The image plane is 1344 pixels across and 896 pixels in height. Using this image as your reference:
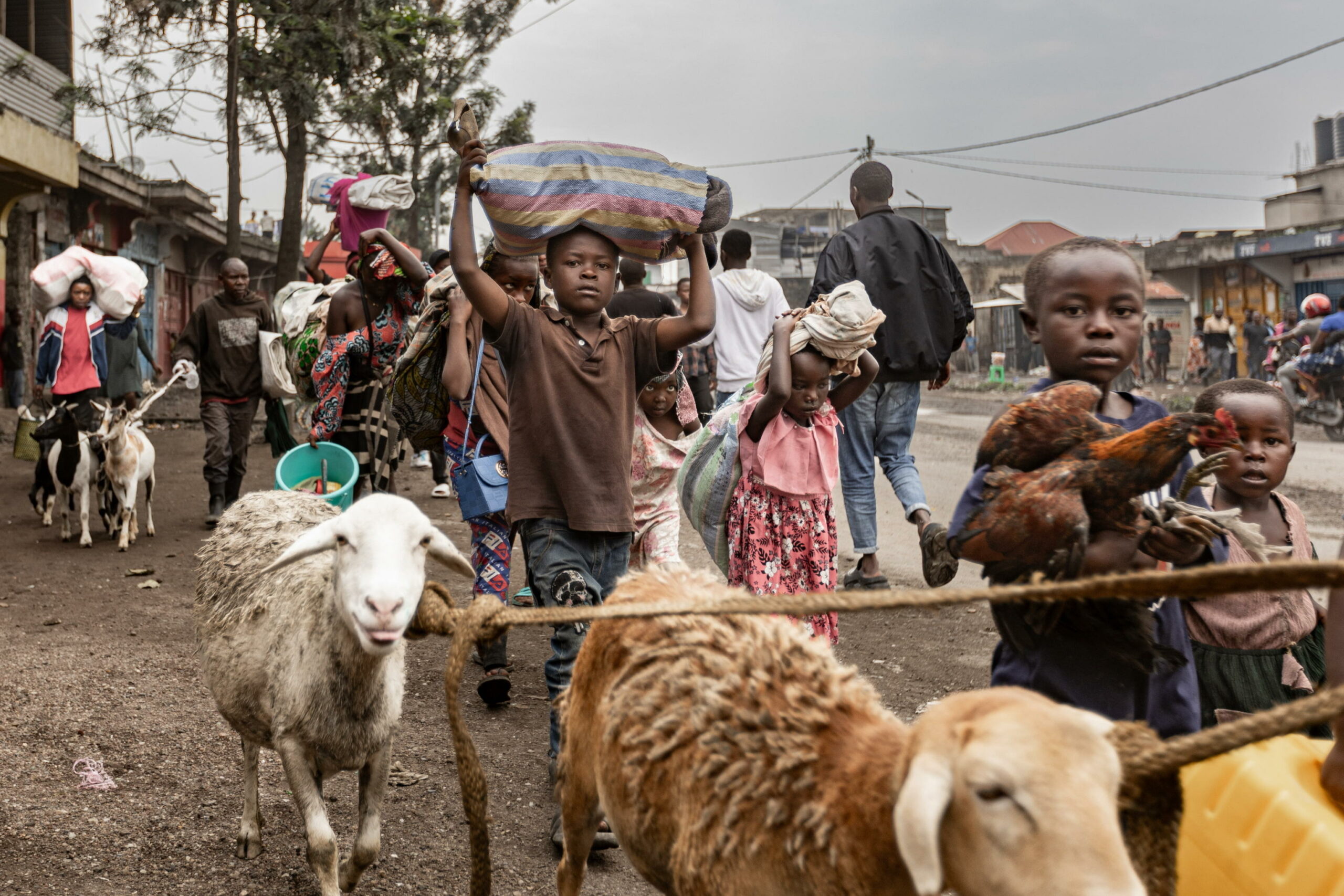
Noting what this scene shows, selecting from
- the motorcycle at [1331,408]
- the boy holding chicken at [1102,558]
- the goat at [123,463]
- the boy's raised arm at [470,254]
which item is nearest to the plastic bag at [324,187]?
the goat at [123,463]

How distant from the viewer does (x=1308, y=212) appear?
125 feet

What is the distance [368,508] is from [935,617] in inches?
184

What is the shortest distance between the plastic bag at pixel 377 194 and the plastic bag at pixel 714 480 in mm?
3330

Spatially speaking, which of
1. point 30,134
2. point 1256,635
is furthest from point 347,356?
point 30,134

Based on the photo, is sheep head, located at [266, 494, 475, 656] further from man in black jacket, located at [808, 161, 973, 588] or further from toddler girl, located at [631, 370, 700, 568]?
man in black jacket, located at [808, 161, 973, 588]

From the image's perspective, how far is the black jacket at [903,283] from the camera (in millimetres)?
7020

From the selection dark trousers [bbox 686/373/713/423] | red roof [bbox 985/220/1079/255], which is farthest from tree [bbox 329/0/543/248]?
red roof [bbox 985/220/1079/255]

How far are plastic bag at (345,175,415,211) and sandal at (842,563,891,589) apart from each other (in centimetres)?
379

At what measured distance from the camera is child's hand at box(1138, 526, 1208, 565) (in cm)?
218

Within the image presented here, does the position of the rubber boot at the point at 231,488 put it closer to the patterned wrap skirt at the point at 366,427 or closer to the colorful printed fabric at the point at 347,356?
the patterned wrap skirt at the point at 366,427

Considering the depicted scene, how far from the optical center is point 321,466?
7016 mm

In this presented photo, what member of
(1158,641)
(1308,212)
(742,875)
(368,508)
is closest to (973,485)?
(1158,641)

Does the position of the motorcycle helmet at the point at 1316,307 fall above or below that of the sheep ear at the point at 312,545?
above

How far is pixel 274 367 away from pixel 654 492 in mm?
5303
